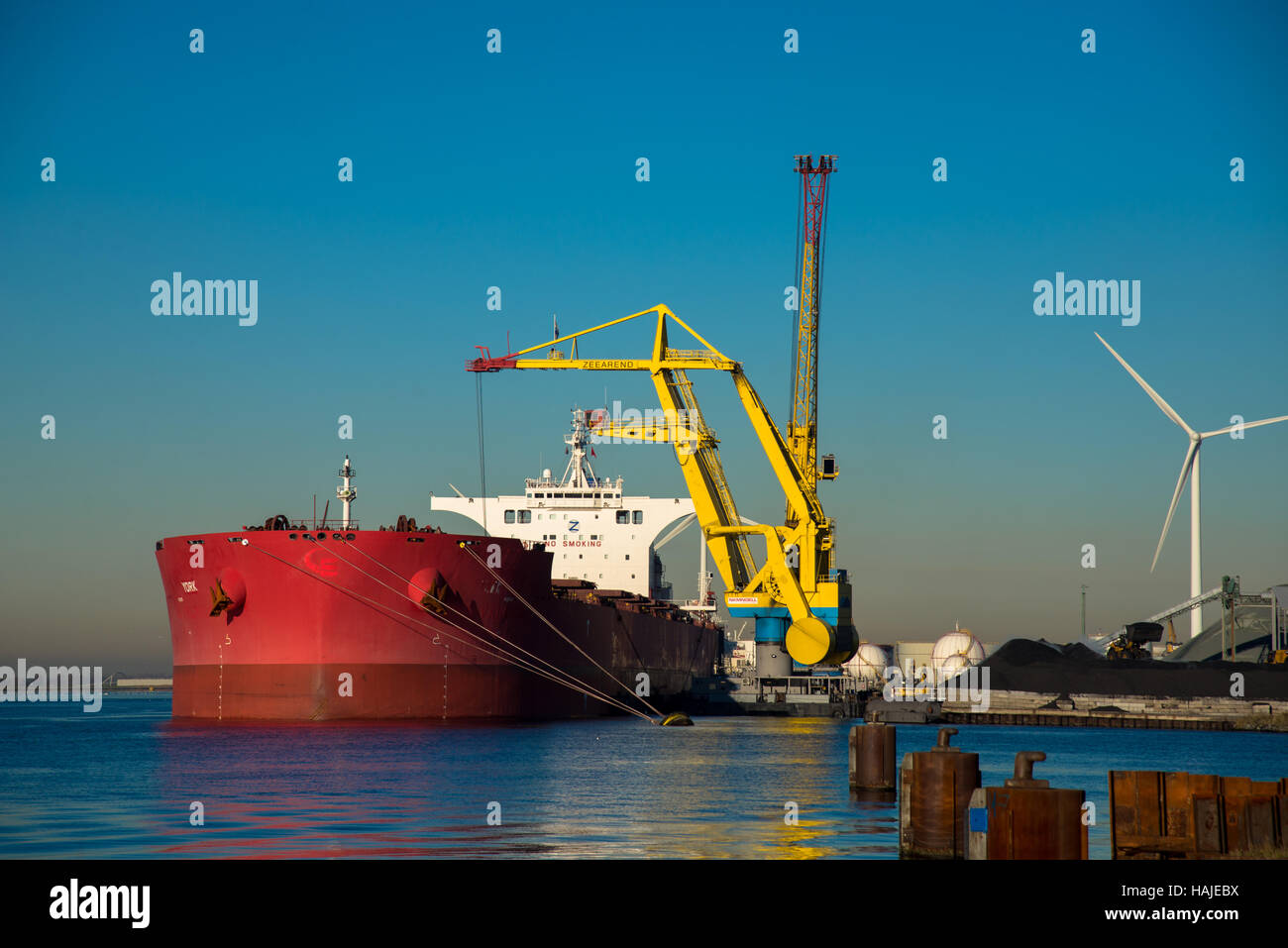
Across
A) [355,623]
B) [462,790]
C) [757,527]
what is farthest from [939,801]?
[757,527]

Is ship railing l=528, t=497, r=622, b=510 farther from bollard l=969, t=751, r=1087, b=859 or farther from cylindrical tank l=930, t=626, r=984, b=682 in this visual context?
bollard l=969, t=751, r=1087, b=859

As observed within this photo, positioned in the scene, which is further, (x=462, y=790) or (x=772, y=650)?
(x=772, y=650)

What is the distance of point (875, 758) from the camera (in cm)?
2258

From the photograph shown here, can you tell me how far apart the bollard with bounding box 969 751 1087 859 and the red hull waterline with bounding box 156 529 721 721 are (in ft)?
94.5

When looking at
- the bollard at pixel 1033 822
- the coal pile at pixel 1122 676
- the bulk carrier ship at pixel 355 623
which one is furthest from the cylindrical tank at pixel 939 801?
the coal pile at pixel 1122 676

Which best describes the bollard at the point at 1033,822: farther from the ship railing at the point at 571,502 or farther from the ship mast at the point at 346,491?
the ship railing at the point at 571,502

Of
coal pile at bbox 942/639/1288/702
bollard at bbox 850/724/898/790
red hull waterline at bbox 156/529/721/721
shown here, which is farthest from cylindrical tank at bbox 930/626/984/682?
bollard at bbox 850/724/898/790

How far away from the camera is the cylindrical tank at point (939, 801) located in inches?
542

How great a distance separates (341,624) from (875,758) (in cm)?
1966

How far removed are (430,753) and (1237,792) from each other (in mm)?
20767

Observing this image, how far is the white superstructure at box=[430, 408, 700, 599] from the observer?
2547 inches

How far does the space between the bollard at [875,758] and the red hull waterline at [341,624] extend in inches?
703

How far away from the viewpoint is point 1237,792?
1240 cm

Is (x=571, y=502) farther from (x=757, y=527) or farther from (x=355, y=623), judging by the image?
(x=355, y=623)
